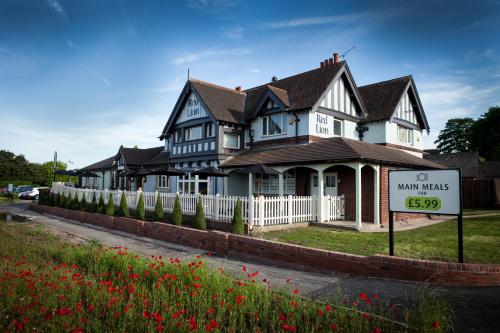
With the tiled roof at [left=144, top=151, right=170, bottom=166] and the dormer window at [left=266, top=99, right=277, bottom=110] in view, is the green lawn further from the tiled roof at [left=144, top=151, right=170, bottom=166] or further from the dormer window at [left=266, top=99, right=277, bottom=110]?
the tiled roof at [left=144, top=151, right=170, bottom=166]

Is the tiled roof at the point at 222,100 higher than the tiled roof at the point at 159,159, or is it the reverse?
the tiled roof at the point at 222,100

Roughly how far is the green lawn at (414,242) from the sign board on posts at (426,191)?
1.68 m

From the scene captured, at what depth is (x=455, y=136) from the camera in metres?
77.6

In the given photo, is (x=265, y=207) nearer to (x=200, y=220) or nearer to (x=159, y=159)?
(x=200, y=220)

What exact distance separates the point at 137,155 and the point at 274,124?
726 inches

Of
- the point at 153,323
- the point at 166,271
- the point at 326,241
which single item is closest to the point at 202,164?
the point at 326,241

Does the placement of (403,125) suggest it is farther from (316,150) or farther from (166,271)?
(166,271)

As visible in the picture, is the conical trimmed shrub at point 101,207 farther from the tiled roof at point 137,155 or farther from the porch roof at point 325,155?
the tiled roof at point 137,155

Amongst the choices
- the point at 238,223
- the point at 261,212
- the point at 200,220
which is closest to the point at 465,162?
the point at 261,212

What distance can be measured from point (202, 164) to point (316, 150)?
1010cm

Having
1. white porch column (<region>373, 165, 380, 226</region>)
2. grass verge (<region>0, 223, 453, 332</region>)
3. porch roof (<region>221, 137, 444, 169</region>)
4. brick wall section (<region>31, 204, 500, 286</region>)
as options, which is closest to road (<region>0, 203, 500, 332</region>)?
brick wall section (<region>31, 204, 500, 286</region>)

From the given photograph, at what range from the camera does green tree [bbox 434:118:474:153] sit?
75.3 meters

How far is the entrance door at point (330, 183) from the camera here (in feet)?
60.0

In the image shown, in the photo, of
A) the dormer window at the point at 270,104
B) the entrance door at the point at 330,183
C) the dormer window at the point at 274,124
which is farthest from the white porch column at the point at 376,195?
the dormer window at the point at 270,104
